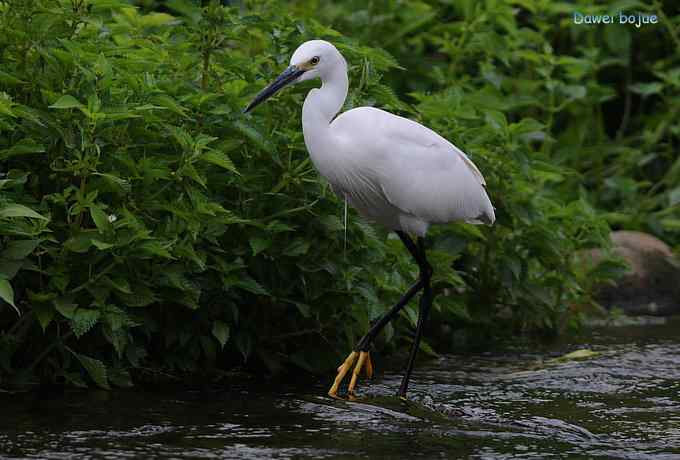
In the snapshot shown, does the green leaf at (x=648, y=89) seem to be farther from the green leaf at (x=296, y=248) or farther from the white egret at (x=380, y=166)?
the green leaf at (x=296, y=248)

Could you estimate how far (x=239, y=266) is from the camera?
5.43 metres

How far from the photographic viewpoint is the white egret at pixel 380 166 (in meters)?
5.28

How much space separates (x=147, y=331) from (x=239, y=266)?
513mm

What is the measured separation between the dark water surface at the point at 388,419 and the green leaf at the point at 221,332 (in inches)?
10.2

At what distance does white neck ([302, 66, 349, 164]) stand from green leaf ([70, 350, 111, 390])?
51.5 inches

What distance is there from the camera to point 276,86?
5.21 m

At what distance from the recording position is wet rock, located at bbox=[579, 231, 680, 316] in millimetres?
8352

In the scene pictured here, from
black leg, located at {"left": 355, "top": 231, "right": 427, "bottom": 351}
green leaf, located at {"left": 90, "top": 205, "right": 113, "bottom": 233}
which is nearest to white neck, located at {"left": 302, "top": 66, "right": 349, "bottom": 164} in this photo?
black leg, located at {"left": 355, "top": 231, "right": 427, "bottom": 351}

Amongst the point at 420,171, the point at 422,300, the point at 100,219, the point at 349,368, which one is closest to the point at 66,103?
the point at 100,219

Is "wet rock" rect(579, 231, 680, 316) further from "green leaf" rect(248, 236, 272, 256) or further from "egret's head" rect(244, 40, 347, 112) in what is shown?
"egret's head" rect(244, 40, 347, 112)

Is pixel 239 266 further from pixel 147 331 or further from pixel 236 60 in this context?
pixel 236 60

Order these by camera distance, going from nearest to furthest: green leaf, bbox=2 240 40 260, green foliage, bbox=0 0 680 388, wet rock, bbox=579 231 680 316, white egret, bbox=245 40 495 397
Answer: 1. green leaf, bbox=2 240 40 260
2. green foliage, bbox=0 0 680 388
3. white egret, bbox=245 40 495 397
4. wet rock, bbox=579 231 680 316

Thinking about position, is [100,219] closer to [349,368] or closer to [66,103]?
[66,103]

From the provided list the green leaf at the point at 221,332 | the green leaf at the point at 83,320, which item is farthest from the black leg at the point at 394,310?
the green leaf at the point at 83,320
